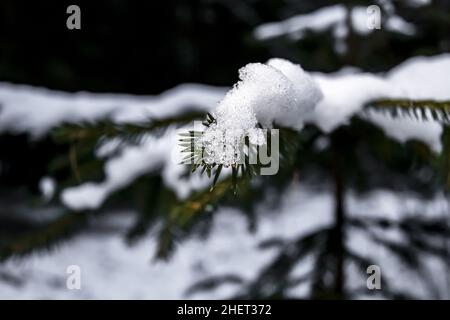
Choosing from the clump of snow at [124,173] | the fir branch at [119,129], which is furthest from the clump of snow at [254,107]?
the clump of snow at [124,173]

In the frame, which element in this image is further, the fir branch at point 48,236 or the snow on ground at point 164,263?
the snow on ground at point 164,263

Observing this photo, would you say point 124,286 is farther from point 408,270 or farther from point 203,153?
point 203,153

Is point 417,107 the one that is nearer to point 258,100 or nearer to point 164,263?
point 258,100

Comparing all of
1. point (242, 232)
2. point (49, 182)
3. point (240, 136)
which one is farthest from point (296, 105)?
point (242, 232)

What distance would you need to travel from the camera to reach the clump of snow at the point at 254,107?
624 mm

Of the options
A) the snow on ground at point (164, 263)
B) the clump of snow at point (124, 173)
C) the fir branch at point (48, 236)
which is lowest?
the snow on ground at point (164, 263)

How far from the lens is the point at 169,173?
5.19 ft

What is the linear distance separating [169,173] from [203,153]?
38.7 inches

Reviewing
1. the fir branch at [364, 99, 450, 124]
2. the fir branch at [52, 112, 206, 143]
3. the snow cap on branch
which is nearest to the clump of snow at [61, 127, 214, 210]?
the fir branch at [52, 112, 206, 143]

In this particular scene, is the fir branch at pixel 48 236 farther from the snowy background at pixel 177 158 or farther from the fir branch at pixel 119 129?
the fir branch at pixel 119 129

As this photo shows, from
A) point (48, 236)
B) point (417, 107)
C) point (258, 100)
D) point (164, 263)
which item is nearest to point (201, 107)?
point (48, 236)

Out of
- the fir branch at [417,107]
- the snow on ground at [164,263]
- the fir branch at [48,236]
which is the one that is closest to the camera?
the fir branch at [417,107]

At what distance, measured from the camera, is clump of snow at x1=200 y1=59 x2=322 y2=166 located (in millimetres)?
624

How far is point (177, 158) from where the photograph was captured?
1229 mm
